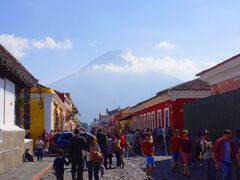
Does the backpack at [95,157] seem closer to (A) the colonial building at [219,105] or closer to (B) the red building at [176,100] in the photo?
(A) the colonial building at [219,105]

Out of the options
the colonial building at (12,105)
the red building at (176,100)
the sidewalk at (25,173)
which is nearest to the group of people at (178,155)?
the sidewalk at (25,173)

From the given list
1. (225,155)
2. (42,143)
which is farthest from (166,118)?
(225,155)

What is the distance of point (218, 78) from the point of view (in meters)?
21.7

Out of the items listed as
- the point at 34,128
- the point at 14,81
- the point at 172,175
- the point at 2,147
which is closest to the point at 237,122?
the point at 172,175

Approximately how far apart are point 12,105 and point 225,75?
9.28 meters

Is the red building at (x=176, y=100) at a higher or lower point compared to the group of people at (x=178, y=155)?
higher

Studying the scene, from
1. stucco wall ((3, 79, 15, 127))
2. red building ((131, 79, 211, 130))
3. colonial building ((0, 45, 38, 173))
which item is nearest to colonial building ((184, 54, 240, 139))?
colonial building ((0, 45, 38, 173))

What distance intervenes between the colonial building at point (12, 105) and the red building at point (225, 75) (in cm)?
824

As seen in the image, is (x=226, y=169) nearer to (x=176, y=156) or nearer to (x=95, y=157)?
(x=95, y=157)

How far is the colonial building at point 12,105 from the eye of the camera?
1527 centimetres

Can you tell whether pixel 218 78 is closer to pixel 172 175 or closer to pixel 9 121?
pixel 172 175

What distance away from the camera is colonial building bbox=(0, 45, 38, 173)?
15.3 metres

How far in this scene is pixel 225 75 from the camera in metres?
20.6

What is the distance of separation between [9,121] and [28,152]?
380 centimetres
